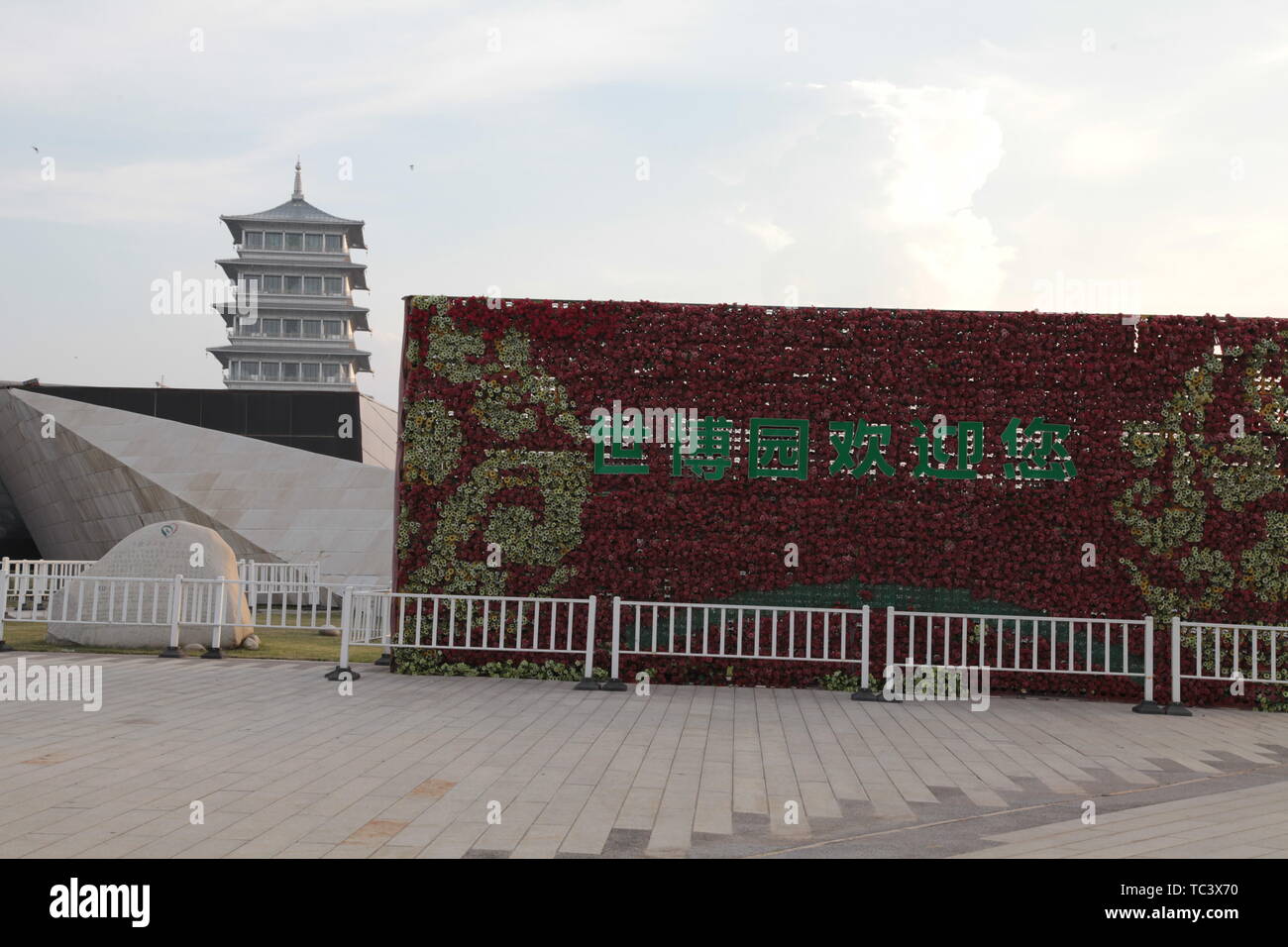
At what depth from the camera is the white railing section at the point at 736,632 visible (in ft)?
33.7

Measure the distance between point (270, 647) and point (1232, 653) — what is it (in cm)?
1052

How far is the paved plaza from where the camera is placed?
4.84m

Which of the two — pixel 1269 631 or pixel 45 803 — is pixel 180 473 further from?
pixel 1269 631

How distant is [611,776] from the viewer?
6312mm

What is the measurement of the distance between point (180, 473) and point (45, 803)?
16.1 metres

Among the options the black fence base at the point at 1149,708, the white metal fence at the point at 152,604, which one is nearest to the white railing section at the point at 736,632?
the black fence base at the point at 1149,708

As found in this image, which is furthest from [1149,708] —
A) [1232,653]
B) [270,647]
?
[270,647]

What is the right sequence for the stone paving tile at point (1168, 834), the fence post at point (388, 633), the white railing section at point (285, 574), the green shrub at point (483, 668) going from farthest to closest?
the white railing section at point (285, 574) < the green shrub at point (483, 668) < the fence post at point (388, 633) < the stone paving tile at point (1168, 834)

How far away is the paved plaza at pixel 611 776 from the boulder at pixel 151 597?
2.30 metres

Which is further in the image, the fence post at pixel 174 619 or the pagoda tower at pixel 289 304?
the pagoda tower at pixel 289 304

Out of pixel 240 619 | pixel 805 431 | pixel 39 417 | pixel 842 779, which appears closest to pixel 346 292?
pixel 39 417

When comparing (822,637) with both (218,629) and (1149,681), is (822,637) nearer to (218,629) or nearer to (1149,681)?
(1149,681)
